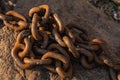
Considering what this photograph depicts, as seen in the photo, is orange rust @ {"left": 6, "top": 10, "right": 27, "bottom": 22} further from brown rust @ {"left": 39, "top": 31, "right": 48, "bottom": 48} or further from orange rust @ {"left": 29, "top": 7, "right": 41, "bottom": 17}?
brown rust @ {"left": 39, "top": 31, "right": 48, "bottom": 48}

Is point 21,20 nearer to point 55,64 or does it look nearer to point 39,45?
point 39,45

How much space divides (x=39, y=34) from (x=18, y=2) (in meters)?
0.97

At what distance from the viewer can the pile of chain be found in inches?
131

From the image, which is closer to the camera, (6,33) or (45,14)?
(45,14)

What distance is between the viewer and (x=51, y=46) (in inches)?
135

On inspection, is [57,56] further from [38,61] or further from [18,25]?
[18,25]

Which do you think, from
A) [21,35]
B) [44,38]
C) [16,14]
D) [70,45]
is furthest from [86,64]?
[16,14]

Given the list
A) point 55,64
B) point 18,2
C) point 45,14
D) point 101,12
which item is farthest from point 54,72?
point 101,12

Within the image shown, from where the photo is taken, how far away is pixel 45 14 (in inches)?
139

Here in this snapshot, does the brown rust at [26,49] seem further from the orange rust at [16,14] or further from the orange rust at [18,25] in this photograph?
the orange rust at [16,14]

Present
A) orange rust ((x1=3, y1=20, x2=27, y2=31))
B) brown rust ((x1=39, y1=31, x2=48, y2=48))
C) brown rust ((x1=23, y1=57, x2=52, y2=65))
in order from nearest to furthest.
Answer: brown rust ((x1=23, y1=57, x2=52, y2=65))
brown rust ((x1=39, y1=31, x2=48, y2=48))
orange rust ((x1=3, y1=20, x2=27, y2=31))

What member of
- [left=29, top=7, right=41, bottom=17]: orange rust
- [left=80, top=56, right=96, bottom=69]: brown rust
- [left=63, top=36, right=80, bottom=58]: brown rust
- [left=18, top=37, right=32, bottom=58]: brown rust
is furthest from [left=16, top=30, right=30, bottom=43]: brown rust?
[left=80, top=56, right=96, bottom=69]: brown rust

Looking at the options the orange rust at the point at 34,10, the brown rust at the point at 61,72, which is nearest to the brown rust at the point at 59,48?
the brown rust at the point at 61,72

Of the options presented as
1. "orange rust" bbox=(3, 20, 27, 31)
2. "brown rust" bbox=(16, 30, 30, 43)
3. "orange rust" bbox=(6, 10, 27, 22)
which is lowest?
"brown rust" bbox=(16, 30, 30, 43)
